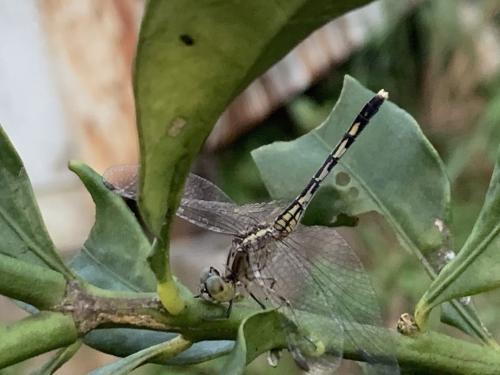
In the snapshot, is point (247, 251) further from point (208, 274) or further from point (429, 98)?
point (429, 98)

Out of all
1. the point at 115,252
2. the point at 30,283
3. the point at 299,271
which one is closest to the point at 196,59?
the point at 30,283

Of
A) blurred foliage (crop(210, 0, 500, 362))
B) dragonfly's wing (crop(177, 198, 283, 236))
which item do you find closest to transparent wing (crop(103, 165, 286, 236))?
dragonfly's wing (crop(177, 198, 283, 236))

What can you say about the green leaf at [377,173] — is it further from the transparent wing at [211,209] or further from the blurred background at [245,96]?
the blurred background at [245,96]

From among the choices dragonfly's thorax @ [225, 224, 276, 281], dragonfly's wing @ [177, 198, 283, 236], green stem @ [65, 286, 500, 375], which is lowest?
green stem @ [65, 286, 500, 375]

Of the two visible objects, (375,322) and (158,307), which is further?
(375,322)

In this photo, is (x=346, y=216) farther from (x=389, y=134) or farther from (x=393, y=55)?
(x=393, y=55)

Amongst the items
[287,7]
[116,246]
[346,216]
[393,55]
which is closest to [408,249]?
[346,216]

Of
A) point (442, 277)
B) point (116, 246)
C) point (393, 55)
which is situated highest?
point (393, 55)

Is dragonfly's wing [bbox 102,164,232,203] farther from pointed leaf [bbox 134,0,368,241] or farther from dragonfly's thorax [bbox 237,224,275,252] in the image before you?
pointed leaf [bbox 134,0,368,241]

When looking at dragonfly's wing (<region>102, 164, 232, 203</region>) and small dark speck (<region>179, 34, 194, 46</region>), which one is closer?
small dark speck (<region>179, 34, 194, 46</region>)
